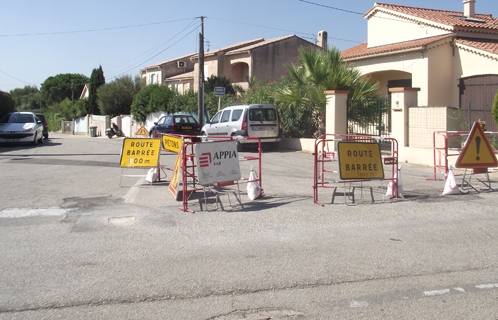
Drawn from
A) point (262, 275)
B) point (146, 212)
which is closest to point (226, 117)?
point (146, 212)

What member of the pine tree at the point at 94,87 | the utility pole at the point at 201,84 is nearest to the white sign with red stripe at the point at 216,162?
the utility pole at the point at 201,84

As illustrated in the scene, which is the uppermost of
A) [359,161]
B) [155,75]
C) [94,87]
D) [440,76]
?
[155,75]

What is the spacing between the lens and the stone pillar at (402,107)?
46.7ft

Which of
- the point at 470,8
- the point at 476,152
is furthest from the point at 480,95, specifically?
the point at 476,152

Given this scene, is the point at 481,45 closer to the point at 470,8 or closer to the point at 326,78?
the point at 470,8

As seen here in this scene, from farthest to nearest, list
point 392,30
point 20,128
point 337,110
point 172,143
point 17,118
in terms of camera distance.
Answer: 1. point 392,30
2. point 17,118
3. point 20,128
4. point 337,110
5. point 172,143

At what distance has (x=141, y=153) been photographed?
417 inches

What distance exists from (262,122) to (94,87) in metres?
43.8

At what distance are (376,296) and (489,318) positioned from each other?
3.12 feet

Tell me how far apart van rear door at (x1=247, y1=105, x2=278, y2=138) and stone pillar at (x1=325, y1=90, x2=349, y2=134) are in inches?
95.5

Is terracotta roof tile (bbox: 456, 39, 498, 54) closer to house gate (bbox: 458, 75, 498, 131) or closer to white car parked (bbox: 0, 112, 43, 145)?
house gate (bbox: 458, 75, 498, 131)

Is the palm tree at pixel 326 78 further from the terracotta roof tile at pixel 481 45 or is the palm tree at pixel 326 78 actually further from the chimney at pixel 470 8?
the chimney at pixel 470 8

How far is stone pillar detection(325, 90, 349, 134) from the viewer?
16.6 meters

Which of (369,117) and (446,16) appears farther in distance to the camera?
(446,16)
